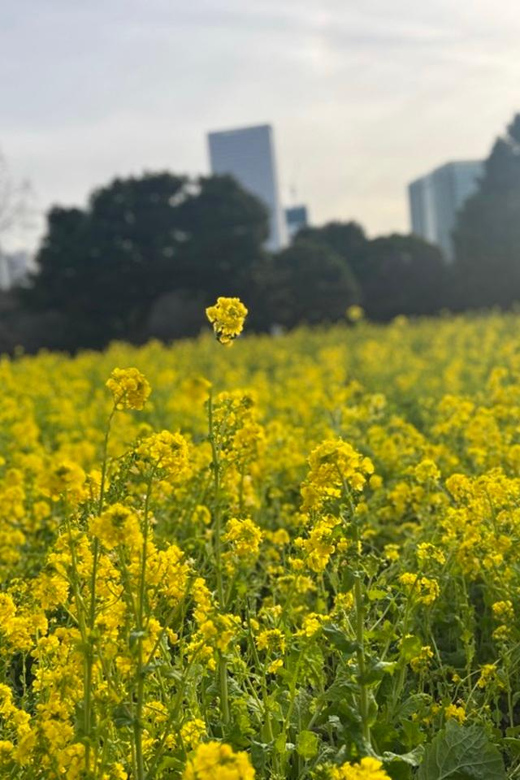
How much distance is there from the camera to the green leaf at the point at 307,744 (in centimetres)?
187

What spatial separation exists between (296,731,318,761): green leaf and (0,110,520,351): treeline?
2387 cm

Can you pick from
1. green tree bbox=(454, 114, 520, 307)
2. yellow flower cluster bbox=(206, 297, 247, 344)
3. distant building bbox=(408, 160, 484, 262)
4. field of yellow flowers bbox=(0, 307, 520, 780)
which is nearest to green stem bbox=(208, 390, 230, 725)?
field of yellow flowers bbox=(0, 307, 520, 780)

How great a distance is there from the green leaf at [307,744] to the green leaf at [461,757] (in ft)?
0.91

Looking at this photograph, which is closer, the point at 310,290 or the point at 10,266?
the point at 310,290

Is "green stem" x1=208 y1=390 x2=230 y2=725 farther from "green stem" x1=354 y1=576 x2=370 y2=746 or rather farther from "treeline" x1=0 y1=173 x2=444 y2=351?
"treeline" x1=0 y1=173 x2=444 y2=351

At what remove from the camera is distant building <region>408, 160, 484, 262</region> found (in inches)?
1626

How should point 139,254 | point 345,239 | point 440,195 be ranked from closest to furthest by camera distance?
1. point 139,254
2. point 345,239
3. point 440,195

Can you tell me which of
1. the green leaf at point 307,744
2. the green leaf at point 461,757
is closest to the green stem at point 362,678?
the green leaf at point 307,744

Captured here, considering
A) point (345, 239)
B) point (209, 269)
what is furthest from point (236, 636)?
point (345, 239)

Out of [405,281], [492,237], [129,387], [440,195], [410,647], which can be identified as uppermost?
[440,195]

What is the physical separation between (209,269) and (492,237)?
897 centimetres

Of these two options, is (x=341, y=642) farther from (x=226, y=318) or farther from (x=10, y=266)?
(x=10, y=266)

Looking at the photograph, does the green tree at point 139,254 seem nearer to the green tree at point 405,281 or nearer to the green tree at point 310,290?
the green tree at point 310,290

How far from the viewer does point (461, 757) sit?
1944 mm
